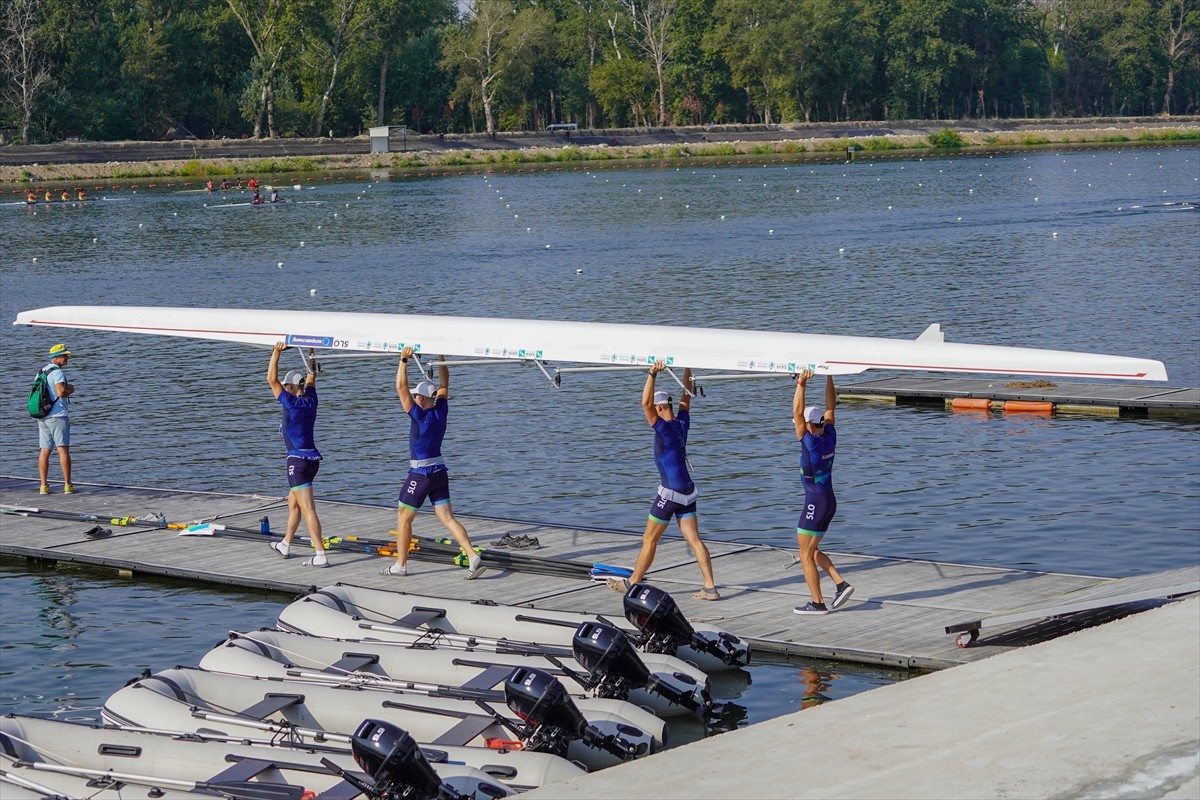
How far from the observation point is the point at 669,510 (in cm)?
1602

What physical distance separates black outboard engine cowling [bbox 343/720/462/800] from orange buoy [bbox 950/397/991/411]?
19.5 metres

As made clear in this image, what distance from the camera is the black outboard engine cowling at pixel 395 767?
10.8 meters

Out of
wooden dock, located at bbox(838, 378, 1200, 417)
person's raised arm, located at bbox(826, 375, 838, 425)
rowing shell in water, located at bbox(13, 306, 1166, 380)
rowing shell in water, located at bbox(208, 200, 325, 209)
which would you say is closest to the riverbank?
rowing shell in water, located at bbox(208, 200, 325, 209)

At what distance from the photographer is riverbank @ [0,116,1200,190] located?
4375 inches

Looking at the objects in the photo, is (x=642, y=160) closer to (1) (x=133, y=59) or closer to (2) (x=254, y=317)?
(1) (x=133, y=59)

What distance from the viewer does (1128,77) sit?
161 m

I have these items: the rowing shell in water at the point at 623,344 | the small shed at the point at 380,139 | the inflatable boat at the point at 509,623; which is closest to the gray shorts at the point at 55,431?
the rowing shell in water at the point at 623,344

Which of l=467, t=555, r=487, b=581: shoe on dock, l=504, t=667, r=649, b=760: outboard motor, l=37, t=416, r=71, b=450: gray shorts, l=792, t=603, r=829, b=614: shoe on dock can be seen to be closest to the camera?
l=504, t=667, r=649, b=760: outboard motor

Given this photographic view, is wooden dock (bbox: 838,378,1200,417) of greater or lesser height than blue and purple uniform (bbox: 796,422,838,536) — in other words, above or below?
below

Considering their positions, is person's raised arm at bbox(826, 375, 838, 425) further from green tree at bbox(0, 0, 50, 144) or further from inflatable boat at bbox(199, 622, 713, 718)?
green tree at bbox(0, 0, 50, 144)

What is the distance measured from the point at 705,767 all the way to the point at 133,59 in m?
122

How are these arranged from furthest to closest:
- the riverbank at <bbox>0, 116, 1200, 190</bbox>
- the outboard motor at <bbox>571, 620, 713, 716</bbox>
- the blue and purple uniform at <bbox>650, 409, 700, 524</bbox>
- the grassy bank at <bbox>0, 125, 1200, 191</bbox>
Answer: the riverbank at <bbox>0, 116, 1200, 190</bbox> → the grassy bank at <bbox>0, 125, 1200, 191</bbox> → the blue and purple uniform at <bbox>650, 409, 700, 524</bbox> → the outboard motor at <bbox>571, 620, 713, 716</bbox>

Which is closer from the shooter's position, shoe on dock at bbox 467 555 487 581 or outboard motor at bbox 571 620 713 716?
outboard motor at bbox 571 620 713 716

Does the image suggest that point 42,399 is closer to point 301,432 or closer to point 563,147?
point 301,432
